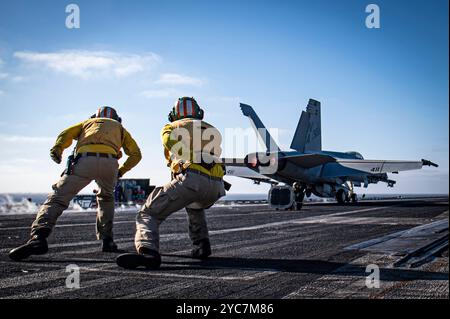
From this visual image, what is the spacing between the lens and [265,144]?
28.2m

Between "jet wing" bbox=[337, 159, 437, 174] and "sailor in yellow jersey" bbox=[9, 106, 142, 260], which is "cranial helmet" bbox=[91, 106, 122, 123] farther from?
"jet wing" bbox=[337, 159, 437, 174]

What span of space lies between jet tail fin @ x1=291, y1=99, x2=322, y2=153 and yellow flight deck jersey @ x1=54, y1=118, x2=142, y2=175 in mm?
25834

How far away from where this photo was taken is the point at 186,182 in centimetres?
565

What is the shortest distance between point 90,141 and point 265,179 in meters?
27.3

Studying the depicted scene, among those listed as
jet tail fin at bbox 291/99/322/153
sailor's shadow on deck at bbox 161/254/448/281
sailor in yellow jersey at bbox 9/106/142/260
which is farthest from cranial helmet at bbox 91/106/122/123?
jet tail fin at bbox 291/99/322/153

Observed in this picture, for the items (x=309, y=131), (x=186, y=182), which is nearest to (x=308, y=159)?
(x=309, y=131)

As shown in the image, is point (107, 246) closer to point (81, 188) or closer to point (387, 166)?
point (81, 188)

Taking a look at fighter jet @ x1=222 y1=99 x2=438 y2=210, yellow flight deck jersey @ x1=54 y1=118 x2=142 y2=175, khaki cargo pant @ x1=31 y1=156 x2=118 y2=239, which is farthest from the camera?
fighter jet @ x1=222 y1=99 x2=438 y2=210

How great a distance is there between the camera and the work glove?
256 inches

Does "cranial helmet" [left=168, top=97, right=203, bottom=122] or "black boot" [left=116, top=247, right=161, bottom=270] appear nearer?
"black boot" [left=116, top=247, right=161, bottom=270]

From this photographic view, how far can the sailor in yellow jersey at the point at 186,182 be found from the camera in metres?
5.45

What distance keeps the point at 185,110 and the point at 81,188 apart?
2024 mm
